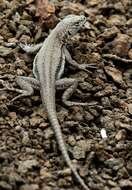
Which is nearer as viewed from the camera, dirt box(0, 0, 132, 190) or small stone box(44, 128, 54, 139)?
dirt box(0, 0, 132, 190)

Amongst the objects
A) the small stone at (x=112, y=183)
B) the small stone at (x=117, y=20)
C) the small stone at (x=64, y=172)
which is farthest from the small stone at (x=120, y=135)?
the small stone at (x=117, y=20)

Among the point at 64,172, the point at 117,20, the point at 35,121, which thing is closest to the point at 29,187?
the point at 64,172

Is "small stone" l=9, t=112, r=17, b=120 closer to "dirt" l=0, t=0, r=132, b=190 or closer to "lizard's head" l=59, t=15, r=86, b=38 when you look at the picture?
"dirt" l=0, t=0, r=132, b=190

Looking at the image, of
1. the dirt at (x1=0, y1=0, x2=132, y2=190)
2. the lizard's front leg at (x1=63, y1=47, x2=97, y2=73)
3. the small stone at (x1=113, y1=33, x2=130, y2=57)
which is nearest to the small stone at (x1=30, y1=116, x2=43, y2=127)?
the dirt at (x1=0, y1=0, x2=132, y2=190)

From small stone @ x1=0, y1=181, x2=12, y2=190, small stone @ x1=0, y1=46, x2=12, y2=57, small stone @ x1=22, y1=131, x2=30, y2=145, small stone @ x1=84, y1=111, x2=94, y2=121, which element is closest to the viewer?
small stone @ x1=0, y1=181, x2=12, y2=190

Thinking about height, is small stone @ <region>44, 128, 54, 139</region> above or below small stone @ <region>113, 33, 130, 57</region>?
below

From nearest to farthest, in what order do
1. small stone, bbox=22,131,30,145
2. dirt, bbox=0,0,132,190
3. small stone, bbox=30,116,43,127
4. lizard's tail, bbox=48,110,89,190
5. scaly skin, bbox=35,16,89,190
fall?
lizard's tail, bbox=48,110,89,190, dirt, bbox=0,0,132,190, scaly skin, bbox=35,16,89,190, small stone, bbox=22,131,30,145, small stone, bbox=30,116,43,127

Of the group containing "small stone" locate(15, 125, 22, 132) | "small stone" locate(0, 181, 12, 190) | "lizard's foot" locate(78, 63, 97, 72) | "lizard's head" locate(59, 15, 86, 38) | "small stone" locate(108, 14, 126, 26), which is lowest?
"small stone" locate(0, 181, 12, 190)
